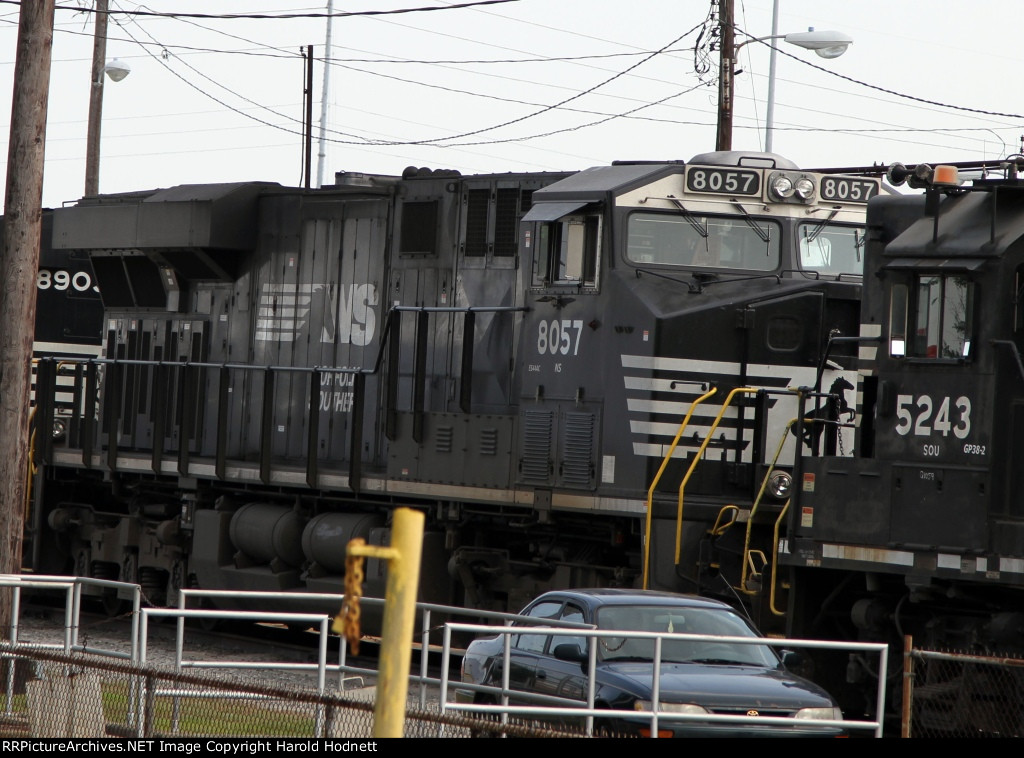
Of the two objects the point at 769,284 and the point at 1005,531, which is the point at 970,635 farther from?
the point at 769,284

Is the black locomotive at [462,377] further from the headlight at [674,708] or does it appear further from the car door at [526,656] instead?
the headlight at [674,708]

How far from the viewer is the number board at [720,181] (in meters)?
13.3

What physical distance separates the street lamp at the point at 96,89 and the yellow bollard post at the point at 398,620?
75.4ft

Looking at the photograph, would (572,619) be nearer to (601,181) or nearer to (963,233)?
(963,233)

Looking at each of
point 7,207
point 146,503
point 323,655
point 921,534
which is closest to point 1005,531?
point 921,534

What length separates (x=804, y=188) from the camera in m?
13.4

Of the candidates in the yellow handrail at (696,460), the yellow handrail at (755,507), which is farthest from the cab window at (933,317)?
the yellow handrail at (696,460)

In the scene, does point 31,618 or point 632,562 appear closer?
point 632,562

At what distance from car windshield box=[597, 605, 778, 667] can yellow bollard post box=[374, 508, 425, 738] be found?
582cm

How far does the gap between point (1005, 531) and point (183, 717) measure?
532 centimetres

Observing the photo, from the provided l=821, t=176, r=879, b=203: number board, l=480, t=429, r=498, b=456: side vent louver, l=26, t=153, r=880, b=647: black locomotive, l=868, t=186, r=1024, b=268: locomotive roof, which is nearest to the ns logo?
l=26, t=153, r=880, b=647: black locomotive

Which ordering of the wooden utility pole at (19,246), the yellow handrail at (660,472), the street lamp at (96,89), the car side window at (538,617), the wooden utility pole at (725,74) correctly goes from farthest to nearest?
the street lamp at (96,89) → the wooden utility pole at (725,74) → the yellow handrail at (660,472) → the wooden utility pole at (19,246) → the car side window at (538,617)

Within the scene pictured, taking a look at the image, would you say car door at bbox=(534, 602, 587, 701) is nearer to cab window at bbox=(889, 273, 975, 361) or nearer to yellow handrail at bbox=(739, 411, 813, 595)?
yellow handrail at bbox=(739, 411, 813, 595)

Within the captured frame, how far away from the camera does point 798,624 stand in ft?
37.9
